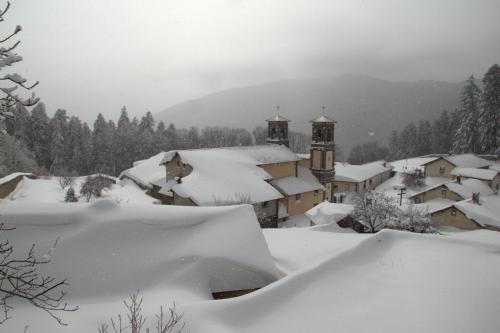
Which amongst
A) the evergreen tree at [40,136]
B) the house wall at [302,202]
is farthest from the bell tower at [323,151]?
the evergreen tree at [40,136]

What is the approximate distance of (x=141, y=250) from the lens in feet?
26.7

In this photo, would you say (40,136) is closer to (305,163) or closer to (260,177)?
(260,177)

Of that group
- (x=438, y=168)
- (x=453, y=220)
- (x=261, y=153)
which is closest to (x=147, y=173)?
(x=261, y=153)

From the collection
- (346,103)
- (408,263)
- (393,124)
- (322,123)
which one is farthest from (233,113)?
(408,263)

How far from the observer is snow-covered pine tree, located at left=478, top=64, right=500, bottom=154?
169ft

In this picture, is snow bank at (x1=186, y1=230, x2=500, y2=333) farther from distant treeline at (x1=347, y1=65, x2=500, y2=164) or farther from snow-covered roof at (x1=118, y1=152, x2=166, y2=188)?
distant treeline at (x1=347, y1=65, x2=500, y2=164)

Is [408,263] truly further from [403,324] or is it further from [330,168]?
[330,168]

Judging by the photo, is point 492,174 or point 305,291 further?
point 492,174

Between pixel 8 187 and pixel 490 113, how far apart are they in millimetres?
66291

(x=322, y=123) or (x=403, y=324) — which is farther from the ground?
(x=322, y=123)

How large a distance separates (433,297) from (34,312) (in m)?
7.91

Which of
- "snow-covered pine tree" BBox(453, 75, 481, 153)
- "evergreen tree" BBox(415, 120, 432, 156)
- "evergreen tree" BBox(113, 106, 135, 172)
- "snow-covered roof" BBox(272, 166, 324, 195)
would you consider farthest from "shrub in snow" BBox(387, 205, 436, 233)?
"evergreen tree" BBox(415, 120, 432, 156)

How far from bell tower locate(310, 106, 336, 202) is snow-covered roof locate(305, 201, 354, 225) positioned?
9.55 m

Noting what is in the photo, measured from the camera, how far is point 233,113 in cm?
19512
